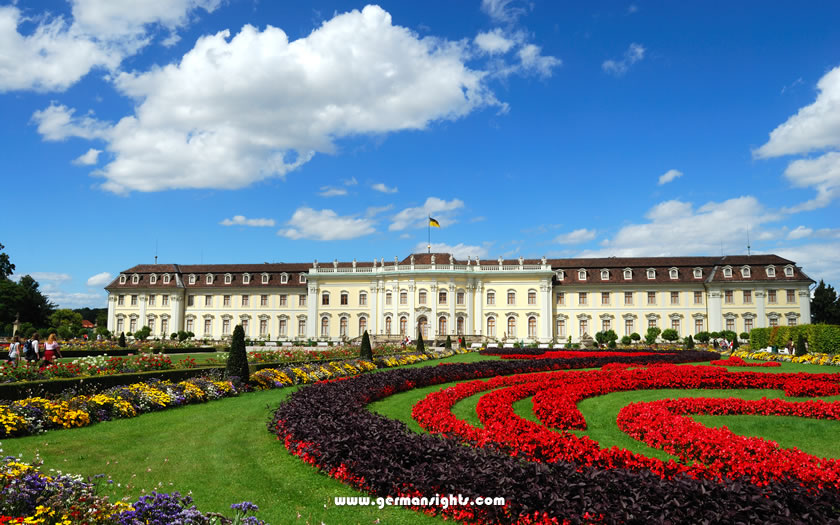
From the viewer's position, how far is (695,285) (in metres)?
50.0

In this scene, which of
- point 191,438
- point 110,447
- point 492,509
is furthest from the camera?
point 191,438

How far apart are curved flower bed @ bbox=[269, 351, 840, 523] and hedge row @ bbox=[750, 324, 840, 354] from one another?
85.4ft

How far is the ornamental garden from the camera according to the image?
4762 mm

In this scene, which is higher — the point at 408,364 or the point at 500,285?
the point at 500,285

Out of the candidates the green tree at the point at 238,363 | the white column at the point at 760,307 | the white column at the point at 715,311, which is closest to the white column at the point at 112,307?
the green tree at the point at 238,363

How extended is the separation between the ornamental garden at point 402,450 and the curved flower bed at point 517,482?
0.7 inches

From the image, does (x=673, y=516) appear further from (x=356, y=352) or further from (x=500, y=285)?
(x=500, y=285)

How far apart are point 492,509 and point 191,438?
5.94 meters

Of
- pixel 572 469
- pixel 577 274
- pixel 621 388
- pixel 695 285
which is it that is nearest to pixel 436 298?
pixel 577 274

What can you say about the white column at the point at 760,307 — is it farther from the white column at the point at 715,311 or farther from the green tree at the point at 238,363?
the green tree at the point at 238,363

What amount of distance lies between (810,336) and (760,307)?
2297cm

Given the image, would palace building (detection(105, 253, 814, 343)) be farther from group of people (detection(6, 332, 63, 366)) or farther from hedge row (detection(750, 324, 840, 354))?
group of people (detection(6, 332, 63, 366))

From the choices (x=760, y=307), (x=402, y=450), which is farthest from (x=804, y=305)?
(x=402, y=450)

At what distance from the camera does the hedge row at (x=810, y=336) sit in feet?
85.8
